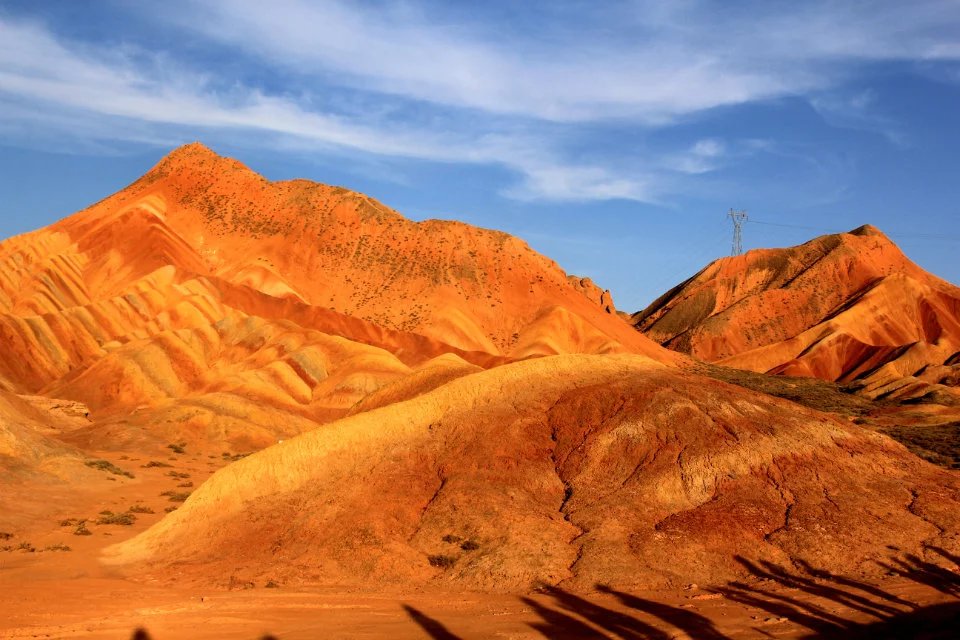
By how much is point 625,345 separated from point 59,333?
56.5 meters

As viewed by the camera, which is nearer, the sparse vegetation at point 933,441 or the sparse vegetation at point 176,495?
the sparse vegetation at point 933,441

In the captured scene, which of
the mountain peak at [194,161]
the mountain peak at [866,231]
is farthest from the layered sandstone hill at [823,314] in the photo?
the mountain peak at [194,161]

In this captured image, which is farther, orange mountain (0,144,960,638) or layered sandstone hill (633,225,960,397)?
layered sandstone hill (633,225,960,397)

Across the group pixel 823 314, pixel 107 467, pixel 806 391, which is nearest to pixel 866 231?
pixel 823 314

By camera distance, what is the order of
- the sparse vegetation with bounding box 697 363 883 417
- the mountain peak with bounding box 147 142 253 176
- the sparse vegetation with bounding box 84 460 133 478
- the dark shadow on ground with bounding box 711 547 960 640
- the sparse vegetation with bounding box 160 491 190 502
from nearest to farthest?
the dark shadow on ground with bounding box 711 547 960 640 < the sparse vegetation with bounding box 160 491 190 502 < the sparse vegetation with bounding box 84 460 133 478 < the sparse vegetation with bounding box 697 363 883 417 < the mountain peak with bounding box 147 142 253 176

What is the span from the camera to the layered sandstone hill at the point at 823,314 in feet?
358

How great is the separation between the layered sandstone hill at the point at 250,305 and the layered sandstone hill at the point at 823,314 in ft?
96.6

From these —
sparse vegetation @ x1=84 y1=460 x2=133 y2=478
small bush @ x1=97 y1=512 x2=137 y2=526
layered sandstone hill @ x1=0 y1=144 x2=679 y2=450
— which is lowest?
small bush @ x1=97 y1=512 x2=137 y2=526

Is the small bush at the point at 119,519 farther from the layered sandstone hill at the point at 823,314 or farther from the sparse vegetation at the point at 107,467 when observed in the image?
the layered sandstone hill at the point at 823,314

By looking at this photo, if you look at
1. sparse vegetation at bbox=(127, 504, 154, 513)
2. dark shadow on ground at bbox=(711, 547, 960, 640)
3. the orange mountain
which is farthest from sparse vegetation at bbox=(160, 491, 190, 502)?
dark shadow on ground at bbox=(711, 547, 960, 640)

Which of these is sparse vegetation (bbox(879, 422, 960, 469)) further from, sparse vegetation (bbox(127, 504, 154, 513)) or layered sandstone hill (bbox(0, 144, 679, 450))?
layered sandstone hill (bbox(0, 144, 679, 450))

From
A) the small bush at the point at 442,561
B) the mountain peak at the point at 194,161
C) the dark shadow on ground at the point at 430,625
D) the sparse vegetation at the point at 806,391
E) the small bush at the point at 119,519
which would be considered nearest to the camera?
the dark shadow on ground at the point at 430,625

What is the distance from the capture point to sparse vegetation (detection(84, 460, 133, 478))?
37.3 m

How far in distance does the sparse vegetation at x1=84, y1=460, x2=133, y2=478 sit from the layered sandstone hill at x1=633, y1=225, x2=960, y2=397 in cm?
7834
